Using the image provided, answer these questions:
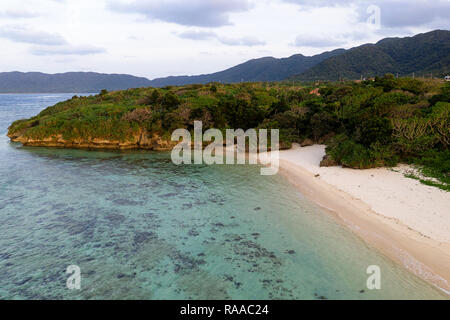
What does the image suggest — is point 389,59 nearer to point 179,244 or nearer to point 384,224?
point 384,224

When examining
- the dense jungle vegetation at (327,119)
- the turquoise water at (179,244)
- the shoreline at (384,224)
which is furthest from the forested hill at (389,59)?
the turquoise water at (179,244)

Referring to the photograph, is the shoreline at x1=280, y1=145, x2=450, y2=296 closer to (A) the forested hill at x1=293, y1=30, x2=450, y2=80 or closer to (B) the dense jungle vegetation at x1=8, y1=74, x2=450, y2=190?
(B) the dense jungle vegetation at x1=8, y1=74, x2=450, y2=190

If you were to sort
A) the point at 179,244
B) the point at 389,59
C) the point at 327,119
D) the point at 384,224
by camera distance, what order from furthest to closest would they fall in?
the point at 389,59 < the point at 327,119 < the point at 384,224 < the point at 179,244

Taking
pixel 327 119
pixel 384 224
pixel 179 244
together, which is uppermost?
pixel 327 119

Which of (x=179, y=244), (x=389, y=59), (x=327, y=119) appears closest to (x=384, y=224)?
(x=179, y=244)

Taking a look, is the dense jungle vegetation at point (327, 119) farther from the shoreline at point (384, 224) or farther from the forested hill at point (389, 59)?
the forested hill at point (389, 59)

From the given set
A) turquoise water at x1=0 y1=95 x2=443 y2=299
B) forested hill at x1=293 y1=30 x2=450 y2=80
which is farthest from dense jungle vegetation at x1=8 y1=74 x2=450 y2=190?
forested hill at x1=293 y1=30 x2=450 y2=80
